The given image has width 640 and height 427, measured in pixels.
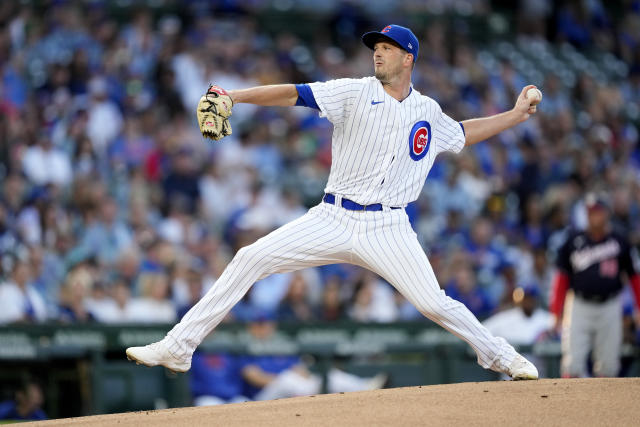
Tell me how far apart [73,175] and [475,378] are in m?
4.90

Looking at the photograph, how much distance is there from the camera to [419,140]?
6.07 m

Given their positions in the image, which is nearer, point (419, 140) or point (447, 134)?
point (419, 140)

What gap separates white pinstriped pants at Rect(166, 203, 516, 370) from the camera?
583 centimetres

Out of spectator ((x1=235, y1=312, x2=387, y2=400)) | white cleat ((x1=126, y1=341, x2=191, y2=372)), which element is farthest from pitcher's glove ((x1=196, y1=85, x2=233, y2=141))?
spectator ((x1=235, y1=312, x2=387, y2=400))

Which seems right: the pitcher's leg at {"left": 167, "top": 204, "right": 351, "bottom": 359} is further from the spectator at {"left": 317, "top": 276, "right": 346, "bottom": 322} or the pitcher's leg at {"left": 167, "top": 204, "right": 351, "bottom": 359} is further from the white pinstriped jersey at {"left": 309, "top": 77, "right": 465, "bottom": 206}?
the spectator at {"left": 317, "top": 276, "right": 346, "bottom": 322}

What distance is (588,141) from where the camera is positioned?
49.3 feet

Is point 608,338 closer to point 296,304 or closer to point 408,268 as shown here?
point 296,304

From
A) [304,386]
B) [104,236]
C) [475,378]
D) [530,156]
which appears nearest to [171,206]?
[104,236]

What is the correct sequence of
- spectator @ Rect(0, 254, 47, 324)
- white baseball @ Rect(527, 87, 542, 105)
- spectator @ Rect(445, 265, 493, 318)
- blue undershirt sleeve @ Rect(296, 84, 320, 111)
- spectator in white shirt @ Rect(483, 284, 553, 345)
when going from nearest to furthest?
blue undershirt sleeve @ Rect(296, 84, 320, 111), white baseball @ Rect(527, 87, 542, 105), spectator @ Rect(0, 254, 47, 324), spectator in white shirt @ Rect(483, 284, 553, 345), spectator @ Rect(445, 265, 493, 318)

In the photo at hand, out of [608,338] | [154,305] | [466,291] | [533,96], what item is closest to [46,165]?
[154,305]

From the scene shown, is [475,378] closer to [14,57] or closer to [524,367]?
[524,367]

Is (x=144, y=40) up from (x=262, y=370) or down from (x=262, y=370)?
up

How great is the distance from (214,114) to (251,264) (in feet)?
2.94

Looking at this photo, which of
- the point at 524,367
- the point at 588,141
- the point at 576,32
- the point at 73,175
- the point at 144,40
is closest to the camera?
the point at 524,367
